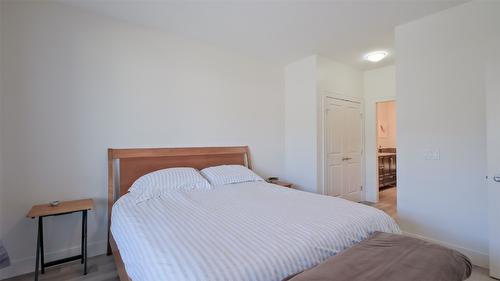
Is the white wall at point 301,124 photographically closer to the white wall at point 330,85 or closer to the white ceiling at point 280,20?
the white wall at point 330,85

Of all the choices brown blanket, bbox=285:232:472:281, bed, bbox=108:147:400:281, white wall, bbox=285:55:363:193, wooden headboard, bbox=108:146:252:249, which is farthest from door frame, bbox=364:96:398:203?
brown blanket, bbox=285:232:472:281

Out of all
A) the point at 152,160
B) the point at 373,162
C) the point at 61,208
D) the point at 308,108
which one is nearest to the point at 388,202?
the point at 373,162

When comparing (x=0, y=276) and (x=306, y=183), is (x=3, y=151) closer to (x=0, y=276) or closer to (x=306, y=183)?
(x=0, y=276)

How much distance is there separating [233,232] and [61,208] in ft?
5.62

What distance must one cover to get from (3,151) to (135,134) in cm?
109

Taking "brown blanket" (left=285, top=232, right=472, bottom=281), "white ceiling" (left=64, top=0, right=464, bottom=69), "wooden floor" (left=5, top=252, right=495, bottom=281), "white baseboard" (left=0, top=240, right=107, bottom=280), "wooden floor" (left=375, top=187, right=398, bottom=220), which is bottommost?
"wooden floor" (left=5, top=252, right=495, bottom=281)

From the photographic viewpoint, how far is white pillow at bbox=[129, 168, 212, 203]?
2338mm

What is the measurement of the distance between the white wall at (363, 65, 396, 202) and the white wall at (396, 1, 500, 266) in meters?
1.56

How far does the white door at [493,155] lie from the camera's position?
201 centimetres

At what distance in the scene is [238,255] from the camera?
44.9 inches

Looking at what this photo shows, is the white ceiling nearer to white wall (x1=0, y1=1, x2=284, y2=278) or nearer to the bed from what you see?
white wall (x1=0, y1=1, x2=284, y2=278)

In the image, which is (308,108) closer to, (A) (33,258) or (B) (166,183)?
(B) (166,183)

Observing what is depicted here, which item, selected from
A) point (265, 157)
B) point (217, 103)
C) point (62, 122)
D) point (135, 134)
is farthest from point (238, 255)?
point (265, 157)

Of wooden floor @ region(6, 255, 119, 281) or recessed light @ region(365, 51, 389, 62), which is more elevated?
recessed light @ region(365, 51, 389, 62)
